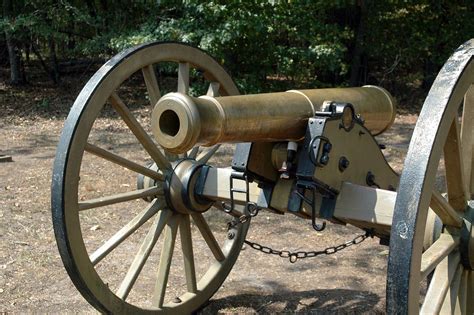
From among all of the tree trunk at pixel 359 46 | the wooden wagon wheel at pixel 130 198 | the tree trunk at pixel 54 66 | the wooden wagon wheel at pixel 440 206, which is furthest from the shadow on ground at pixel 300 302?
the tree trunk at pixel 54 66

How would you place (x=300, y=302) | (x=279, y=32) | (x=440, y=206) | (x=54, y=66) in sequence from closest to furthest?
(x=440, y=206) → (x=300, y=302) → (x=279, y=32) → (x=54, y=66)

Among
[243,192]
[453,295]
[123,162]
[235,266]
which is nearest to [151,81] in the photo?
[123,162]

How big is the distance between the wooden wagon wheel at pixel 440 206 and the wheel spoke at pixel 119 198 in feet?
5.38

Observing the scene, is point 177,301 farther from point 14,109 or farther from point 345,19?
point 345,19

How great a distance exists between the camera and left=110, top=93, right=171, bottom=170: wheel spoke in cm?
381

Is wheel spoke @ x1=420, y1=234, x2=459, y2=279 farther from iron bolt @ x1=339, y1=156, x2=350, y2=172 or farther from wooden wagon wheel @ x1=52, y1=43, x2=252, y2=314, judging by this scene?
wooden wagon wheel @ x1=52, y1=43, x2=252, y2=314

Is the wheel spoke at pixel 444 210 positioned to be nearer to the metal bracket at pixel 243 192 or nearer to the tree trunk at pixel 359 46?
the metal bracket at pixel 243 192

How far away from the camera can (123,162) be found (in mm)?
3936

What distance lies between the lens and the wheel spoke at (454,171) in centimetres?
312

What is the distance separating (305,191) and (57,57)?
13088 millimetres

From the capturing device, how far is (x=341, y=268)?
5324 mm

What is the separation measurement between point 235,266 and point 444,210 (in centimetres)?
243

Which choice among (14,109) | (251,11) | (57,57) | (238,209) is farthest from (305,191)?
(57,57)

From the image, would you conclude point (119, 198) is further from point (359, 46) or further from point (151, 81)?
point (359, 46)
